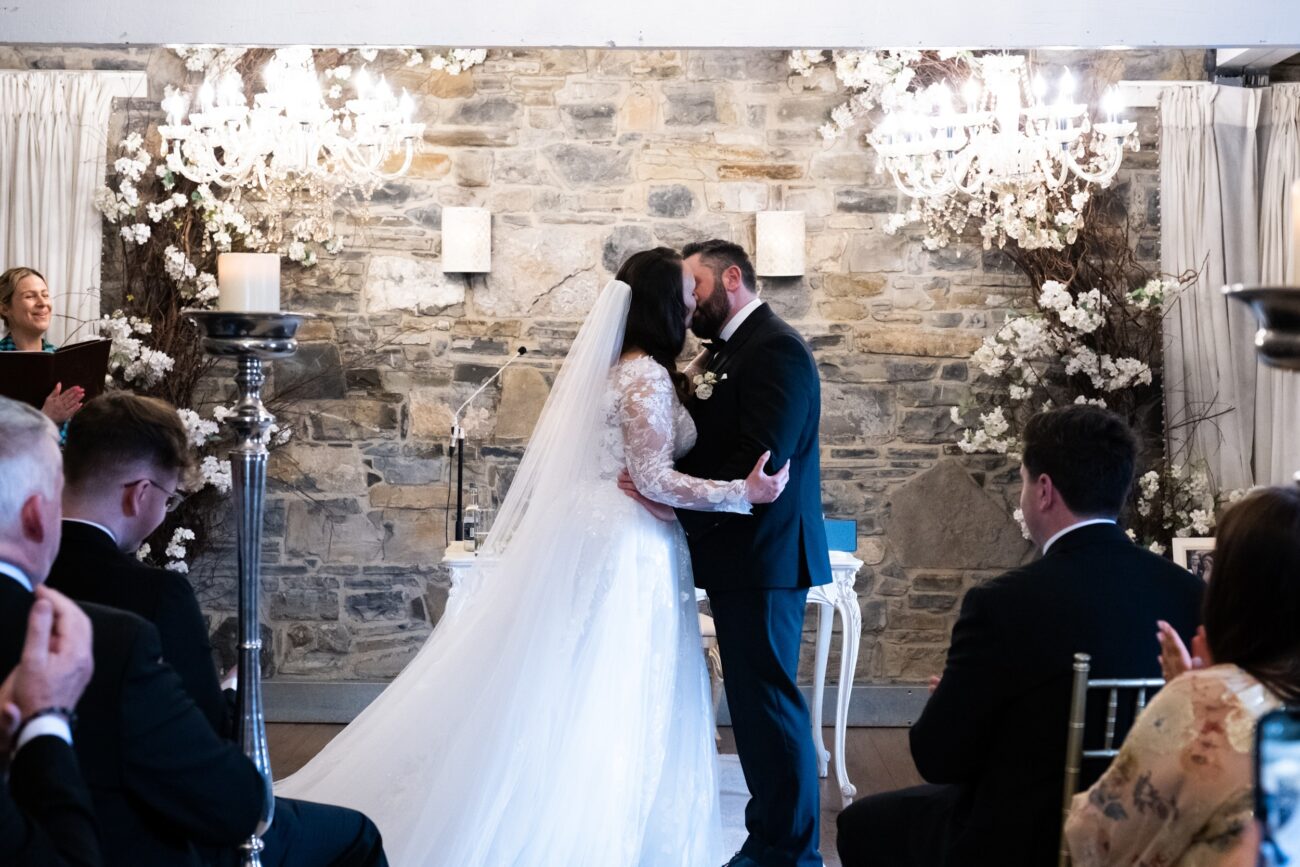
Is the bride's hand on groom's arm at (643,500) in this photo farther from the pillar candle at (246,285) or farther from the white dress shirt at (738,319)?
the pillar candle at (246,285)

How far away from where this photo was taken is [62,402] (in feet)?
14.1

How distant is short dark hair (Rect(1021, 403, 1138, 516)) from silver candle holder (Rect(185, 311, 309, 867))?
1.33 metres

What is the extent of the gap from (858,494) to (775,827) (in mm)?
2232

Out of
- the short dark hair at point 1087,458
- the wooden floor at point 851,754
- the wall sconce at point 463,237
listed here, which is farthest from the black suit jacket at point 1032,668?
the wall sconce at point 463,237

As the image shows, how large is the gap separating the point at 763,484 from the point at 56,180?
137 inches

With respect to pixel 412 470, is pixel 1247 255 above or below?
above

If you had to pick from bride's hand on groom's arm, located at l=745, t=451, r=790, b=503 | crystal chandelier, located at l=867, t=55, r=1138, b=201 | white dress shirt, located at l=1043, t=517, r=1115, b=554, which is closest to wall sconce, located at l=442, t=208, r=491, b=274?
crystal chandelier, located at l=867, t=55, r=1138, b=201

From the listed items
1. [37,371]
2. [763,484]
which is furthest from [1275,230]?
[37,371]

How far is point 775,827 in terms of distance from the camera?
3.71 meters

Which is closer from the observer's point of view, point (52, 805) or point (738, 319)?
point (52, 805)

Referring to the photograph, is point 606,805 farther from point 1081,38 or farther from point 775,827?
point 1081,38

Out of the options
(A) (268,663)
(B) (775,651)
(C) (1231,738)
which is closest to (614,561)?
(B) (775,651)

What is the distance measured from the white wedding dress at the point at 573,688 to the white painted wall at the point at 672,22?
2.42 feet

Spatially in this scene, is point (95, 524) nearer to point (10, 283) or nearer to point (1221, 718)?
point (1221, 718)
